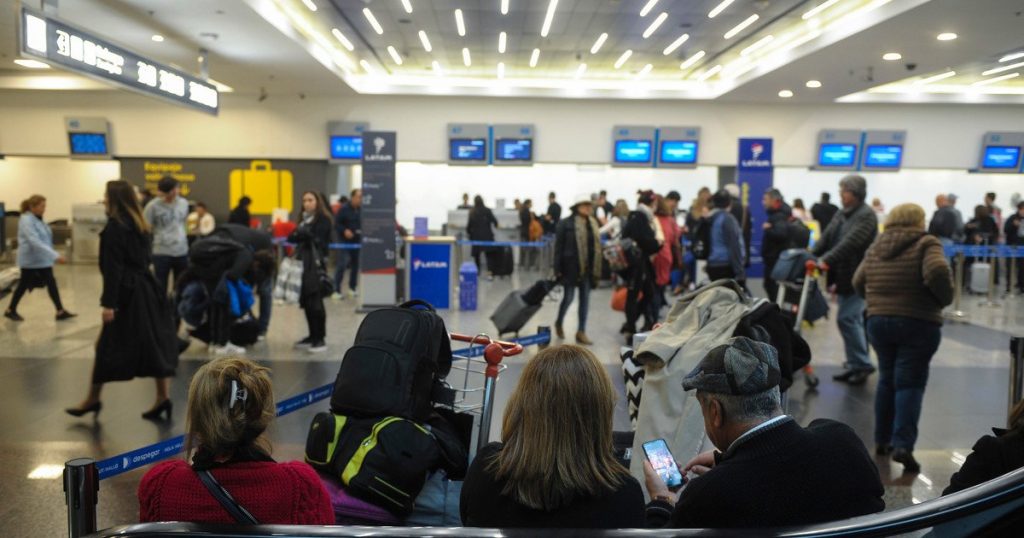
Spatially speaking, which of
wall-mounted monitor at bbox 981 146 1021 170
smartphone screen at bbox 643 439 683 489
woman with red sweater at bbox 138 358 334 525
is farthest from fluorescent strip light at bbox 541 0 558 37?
wall-mounted monitor at bbox 981 146 1021 170

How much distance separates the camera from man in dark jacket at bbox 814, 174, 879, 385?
6391 mm

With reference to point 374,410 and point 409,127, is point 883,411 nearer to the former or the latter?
point 374,410

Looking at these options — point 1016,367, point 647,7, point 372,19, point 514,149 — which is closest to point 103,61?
point 372,19

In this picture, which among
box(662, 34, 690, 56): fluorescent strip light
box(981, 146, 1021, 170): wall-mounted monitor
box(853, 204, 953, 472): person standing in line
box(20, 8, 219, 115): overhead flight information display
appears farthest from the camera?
box(981, 146, 1021, 170): wall-mounted monitor

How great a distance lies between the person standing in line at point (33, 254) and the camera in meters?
9.81

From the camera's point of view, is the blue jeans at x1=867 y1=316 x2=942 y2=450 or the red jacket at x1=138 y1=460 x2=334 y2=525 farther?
the blue jeans at x1=867 y1=316 x2=942 y2=450

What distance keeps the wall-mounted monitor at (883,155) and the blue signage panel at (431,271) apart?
10931 mm

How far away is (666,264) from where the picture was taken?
9.50m

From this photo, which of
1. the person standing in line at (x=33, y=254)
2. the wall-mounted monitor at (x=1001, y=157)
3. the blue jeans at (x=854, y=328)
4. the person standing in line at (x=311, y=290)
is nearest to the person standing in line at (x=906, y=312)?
the blue jeans at (x=854, y=328)

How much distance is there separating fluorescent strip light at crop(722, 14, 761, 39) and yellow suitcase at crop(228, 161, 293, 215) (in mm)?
9938

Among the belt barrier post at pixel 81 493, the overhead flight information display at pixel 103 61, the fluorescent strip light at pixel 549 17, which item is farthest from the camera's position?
the fluorescent strip light at pixel 549 17

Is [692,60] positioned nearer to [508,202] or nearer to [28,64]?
[508,202]

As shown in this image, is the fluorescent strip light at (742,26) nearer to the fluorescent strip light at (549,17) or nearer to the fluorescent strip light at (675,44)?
the fluorescent strip light at (675,44)

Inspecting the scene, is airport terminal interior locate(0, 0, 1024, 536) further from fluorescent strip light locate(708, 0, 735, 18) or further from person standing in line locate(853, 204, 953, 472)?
fluorescent strip light locate(708, 0, 735, 18)
